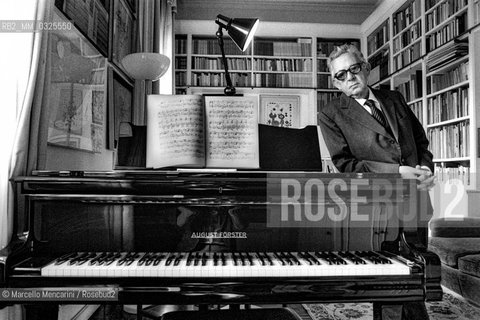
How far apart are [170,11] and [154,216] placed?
3.93 m

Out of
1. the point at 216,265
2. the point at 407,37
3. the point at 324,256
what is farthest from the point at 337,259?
the point at 407,37

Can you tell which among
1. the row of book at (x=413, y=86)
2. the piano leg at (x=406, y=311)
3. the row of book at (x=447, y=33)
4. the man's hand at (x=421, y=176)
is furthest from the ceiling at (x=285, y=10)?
the piano leg at (x=406, y=311)

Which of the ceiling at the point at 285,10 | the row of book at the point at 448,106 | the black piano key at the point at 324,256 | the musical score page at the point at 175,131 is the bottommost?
the black piano key at the point at 324,256

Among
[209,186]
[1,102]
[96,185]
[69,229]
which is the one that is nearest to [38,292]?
[69,229]

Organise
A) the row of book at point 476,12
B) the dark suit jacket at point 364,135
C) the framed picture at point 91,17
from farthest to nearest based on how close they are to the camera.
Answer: the row of book at point 476,12 < the framed picture at point 91,17 < the dark suit jacket at point 364,135

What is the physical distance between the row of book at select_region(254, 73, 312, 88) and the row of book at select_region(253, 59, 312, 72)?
3.0 inches

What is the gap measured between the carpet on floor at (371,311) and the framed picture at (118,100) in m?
1.86

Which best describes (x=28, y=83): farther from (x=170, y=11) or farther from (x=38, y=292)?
(x=170, y=11)

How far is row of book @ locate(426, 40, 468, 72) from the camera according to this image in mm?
3799

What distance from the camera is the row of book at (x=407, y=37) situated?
4.58 m

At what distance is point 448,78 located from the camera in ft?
13.4

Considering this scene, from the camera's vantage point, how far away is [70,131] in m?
2.17

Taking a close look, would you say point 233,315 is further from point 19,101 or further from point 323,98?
point 323,98

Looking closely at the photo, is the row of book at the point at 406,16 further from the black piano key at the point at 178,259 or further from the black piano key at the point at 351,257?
the black piano key at the point at 178,259
